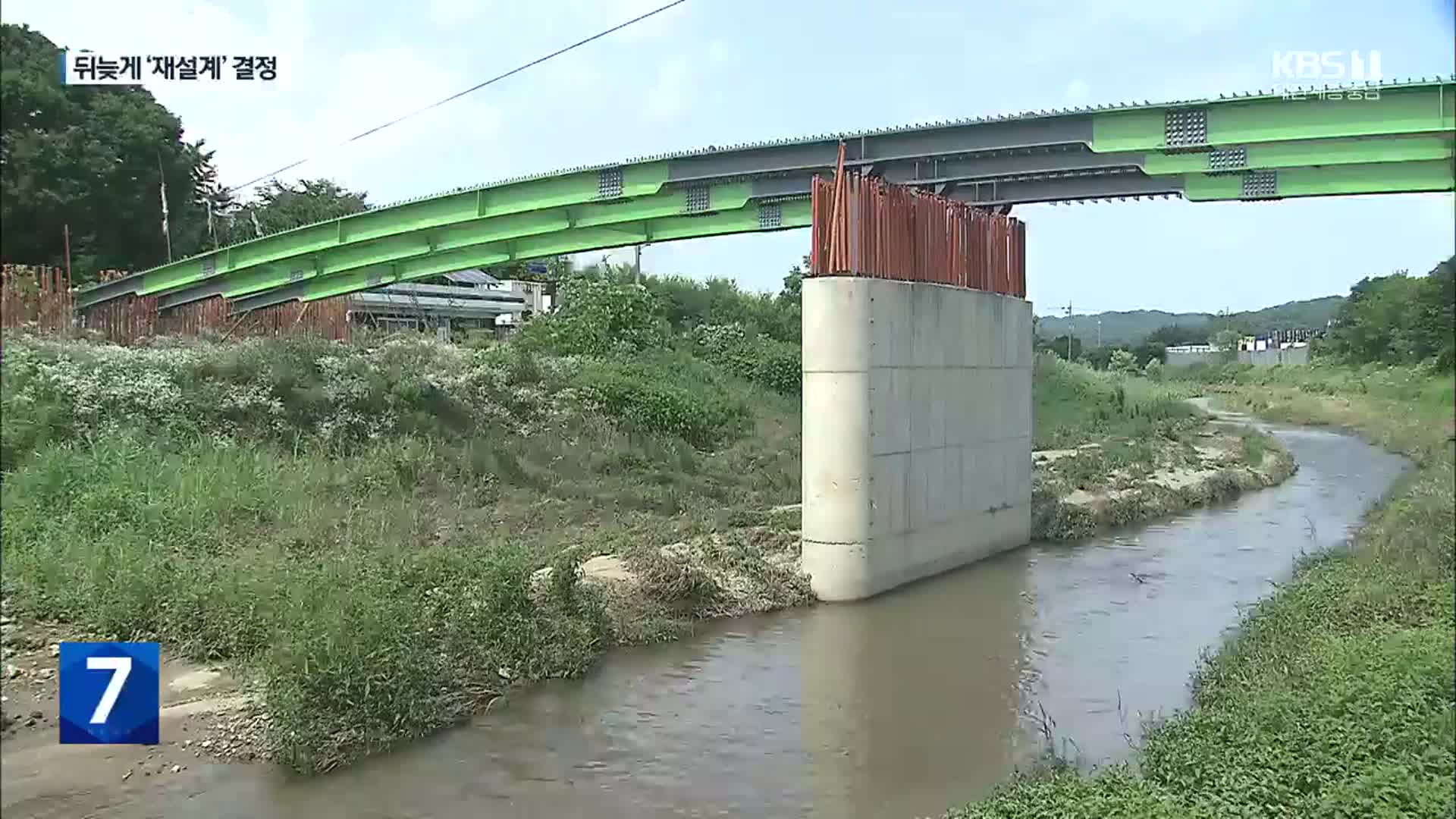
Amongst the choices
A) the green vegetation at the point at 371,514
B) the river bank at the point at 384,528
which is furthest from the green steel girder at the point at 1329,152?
the green vegetation at the point at 371,514

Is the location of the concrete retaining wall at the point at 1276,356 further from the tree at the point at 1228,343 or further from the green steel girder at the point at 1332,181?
the green steel girder at the point at 1332,181

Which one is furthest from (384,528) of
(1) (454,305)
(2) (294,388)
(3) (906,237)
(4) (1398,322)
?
(1) (454,305)

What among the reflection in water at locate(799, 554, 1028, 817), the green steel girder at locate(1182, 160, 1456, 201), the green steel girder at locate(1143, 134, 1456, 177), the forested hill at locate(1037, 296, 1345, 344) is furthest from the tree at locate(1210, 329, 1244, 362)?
the reflection in water at locate(799, 554, 1028, 817)

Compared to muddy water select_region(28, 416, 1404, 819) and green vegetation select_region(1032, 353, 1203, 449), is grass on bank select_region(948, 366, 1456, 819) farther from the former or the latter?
green vegetation select_region(1032, 353, 1203, 449)

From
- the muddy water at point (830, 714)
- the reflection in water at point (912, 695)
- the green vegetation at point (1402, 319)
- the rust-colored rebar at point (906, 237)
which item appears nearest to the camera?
the green vegetation at point (1402, 319)

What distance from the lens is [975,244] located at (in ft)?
57.3

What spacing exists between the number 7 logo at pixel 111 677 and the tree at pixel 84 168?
1.15 metres

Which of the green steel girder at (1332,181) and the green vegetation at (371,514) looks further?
the green steel girder at (1332,181)

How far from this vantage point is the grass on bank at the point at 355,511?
7.63 m

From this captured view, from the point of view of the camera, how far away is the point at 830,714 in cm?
988

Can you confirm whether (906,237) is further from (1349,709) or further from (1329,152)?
(1349,709)

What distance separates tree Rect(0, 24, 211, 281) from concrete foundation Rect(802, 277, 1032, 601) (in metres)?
8.96

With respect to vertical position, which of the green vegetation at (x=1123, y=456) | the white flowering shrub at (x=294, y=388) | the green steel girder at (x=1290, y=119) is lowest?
the green vegetation at (x=1123, y=456)

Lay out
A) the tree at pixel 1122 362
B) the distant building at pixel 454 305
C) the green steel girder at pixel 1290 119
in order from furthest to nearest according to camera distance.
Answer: the tree at pixel 1122 362, the distant building at pixel 454 305, the green steel girder at pixel 1290 119
